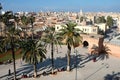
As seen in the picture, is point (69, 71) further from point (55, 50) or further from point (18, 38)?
point (55, 50)

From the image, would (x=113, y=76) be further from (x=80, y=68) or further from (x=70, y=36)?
(x=70, y=36)

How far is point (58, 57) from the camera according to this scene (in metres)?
60.6

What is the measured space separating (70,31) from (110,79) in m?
12.1

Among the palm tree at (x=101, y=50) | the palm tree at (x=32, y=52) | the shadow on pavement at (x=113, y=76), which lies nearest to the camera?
the palm tree at (x=32, y=52)

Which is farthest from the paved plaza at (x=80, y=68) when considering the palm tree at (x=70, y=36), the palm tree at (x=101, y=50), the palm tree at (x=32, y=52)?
the palm tree at (x=70, y=36)

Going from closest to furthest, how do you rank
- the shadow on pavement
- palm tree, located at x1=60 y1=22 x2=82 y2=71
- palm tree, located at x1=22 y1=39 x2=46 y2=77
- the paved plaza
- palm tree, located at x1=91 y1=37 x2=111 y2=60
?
1. palm tree, located at x1=22 y1=39 x2=46 y2=77
2. the shadow on pavement
3. the paved plaza
4. palm tree, located at x1=60 y1=22 x2=82 y2=71
5. palm tree, located at x1=91 y1=37 x2=111 y2=60

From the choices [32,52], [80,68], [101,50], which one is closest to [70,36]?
[80,68]

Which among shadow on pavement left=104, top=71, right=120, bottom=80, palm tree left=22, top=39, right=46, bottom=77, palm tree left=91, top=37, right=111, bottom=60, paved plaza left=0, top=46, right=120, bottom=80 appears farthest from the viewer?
palm tree left=91, top=37, right=111, bottom=60

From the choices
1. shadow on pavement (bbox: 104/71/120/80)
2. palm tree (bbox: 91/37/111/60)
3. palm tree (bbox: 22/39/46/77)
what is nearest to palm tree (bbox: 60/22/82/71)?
palm tree (bbox: 22/39/46/77)

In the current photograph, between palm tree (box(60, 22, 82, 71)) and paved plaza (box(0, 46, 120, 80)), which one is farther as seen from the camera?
palm tree (box(60, 22, 82, 71))

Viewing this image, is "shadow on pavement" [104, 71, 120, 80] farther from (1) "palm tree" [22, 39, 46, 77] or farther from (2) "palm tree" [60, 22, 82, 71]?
(1) "palm tree" [22, 39, 46, 77]

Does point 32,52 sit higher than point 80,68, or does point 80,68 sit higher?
point 32,52

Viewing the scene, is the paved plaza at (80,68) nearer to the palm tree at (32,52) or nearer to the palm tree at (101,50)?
the palm tree at (101,50)

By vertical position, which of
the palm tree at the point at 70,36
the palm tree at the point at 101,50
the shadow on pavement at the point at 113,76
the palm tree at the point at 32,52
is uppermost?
the palm tree at the point at 70,36
